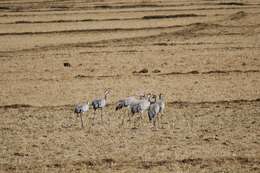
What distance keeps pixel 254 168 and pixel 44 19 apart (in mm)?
39019

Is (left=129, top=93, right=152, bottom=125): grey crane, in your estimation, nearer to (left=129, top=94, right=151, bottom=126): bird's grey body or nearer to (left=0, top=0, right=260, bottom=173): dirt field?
(left=129, top=94, right=151, bottom=126): bird's grey body

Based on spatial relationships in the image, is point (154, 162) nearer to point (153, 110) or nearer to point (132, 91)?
point (153, 110)

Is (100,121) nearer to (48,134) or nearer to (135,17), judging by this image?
(48,134)

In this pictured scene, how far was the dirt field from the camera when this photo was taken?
1434cm

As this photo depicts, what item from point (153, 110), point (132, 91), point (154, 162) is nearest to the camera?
point (154, 162)

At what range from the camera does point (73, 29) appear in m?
42.3

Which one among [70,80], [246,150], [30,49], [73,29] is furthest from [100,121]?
[73,29]

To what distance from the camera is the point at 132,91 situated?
2178cm

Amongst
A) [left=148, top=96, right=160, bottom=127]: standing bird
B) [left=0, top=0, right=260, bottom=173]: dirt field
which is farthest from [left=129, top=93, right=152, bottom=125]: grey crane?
[left=0, top=0, right=260, bottom=173]: dirt field

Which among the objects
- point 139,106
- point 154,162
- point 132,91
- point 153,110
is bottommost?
point 154,162

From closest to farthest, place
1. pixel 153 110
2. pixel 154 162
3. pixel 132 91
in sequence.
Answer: pixel 154 162 < pixel 153 110 < pixel 132 91

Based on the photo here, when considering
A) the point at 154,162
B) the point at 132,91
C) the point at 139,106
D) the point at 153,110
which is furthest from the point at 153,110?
the point at 132,91

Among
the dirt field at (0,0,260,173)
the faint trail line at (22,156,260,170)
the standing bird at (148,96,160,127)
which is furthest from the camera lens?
the standing bird at (148,96,160,127)

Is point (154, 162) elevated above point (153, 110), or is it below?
below
